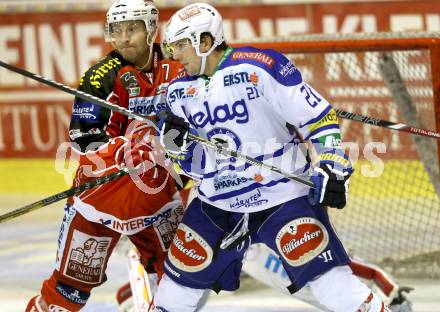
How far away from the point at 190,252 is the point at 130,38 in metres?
0.78

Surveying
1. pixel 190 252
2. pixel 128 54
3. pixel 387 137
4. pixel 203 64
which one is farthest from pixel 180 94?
pixel 387 137

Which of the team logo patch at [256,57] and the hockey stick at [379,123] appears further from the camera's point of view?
the hockey stick at [379,123]

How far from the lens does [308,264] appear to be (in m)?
3.28

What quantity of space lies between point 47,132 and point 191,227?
4036mm

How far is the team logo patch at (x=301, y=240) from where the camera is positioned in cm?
329

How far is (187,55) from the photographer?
332 centimetres

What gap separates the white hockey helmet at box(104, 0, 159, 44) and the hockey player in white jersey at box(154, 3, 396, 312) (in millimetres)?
297

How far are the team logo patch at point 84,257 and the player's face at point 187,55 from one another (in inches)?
30.8

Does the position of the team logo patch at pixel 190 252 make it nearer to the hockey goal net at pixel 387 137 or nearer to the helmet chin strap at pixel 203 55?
the helmet chin strap at pixel 203 55

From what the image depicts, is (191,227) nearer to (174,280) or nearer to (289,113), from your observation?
(174,280)

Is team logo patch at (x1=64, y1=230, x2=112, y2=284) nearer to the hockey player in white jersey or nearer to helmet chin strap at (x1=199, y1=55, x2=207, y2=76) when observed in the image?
the hockey player in white jersey

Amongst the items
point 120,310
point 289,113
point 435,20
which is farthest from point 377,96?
point 289,113

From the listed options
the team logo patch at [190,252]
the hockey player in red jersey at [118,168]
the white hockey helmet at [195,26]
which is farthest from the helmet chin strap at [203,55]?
the team logo patch at [190,252]

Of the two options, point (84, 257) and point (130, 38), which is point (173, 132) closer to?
point (130, 38)
